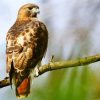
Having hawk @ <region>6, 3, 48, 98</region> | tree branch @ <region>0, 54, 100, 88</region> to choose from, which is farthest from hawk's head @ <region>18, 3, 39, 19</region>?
tree branch @ <region>0, 54, 100, 88</region>

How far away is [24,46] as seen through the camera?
0.79m

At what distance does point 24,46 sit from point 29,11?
0.34 feet

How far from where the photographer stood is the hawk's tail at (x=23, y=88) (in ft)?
2.55

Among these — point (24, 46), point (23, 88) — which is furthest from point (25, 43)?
point (23, 88)

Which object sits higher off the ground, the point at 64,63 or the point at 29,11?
the point at 29,11

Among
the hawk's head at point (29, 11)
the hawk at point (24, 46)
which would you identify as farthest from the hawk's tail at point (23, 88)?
the hawk's head at point (29, 11)

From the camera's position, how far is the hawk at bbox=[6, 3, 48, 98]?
2.55 ft

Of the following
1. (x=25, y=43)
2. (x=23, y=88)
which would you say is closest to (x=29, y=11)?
(x=25, y=43)

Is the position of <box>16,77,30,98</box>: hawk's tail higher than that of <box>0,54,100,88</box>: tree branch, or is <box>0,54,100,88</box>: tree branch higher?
<box>0,54,100,88</box>: tree branch

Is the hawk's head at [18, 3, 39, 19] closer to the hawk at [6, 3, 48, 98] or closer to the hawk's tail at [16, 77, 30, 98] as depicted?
the hawk at [6, 3, 48, 98]

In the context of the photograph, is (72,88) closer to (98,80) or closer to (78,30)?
(98,80)

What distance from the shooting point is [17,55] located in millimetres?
777

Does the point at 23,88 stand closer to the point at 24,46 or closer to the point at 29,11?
the point at 24,46

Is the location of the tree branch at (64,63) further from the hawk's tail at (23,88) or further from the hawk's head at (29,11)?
the hawk's head at (29,11)
